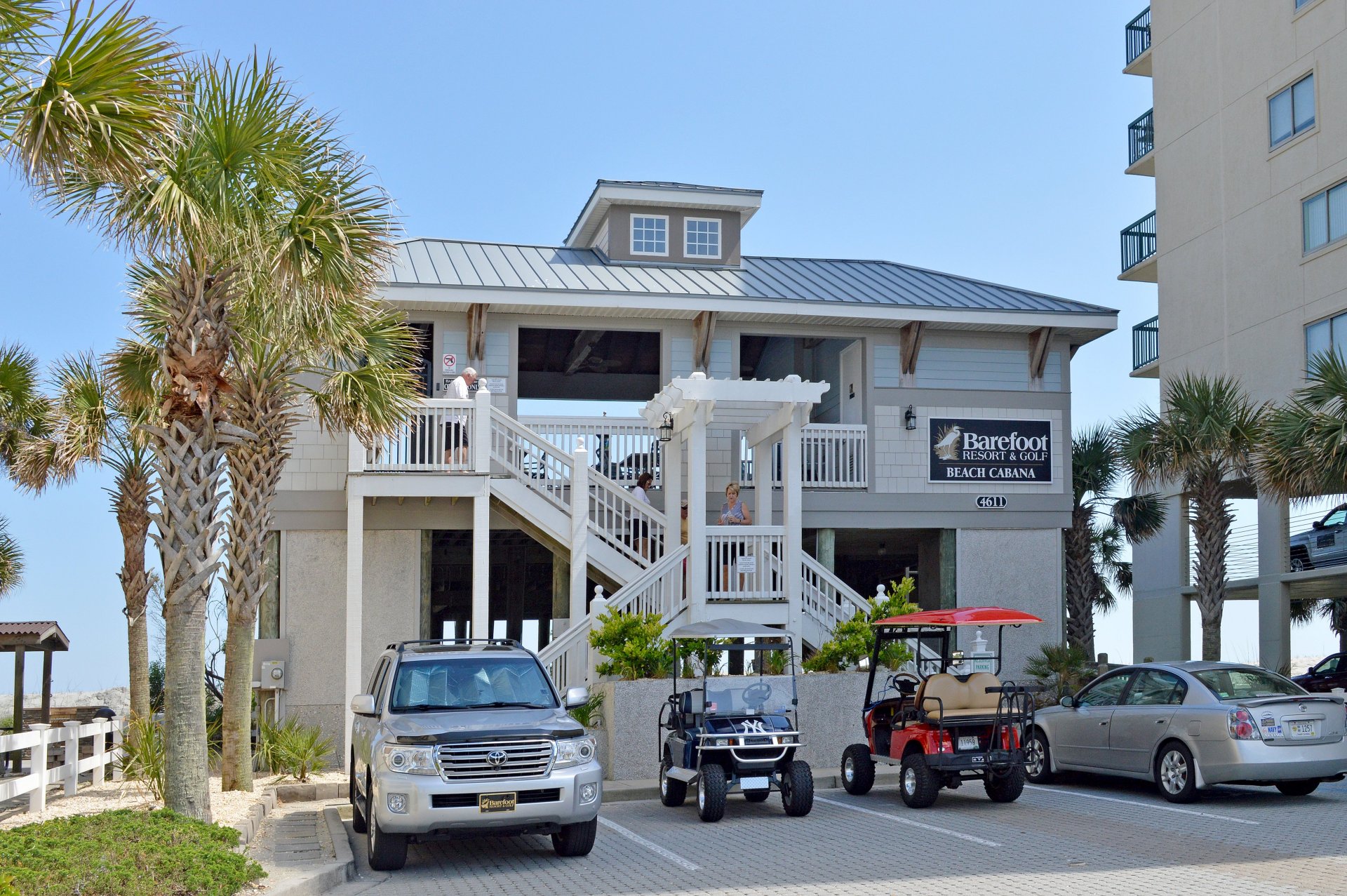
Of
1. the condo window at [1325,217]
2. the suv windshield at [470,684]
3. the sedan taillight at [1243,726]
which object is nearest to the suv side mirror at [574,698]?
the suv windshield at [470,684]

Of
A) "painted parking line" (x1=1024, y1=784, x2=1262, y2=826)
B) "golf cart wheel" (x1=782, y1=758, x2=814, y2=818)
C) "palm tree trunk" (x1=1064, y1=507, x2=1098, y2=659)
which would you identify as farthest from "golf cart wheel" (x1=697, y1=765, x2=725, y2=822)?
"palm tree trunk" (x1=1064, y1=507, x2=1098, y2=659)

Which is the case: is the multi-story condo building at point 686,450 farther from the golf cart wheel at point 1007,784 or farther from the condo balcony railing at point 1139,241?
the condo balcony railing at point 1139,241

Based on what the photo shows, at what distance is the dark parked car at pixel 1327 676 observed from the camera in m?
28.0

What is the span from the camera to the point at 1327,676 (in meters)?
28.5

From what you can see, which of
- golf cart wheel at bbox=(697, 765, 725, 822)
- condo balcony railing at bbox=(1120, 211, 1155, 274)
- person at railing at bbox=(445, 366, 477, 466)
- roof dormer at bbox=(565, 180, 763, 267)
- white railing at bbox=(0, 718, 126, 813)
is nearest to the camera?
golf cart wheel at bbox=(697, 765, 725, 822)

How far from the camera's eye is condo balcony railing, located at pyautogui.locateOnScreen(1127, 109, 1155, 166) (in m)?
39.1

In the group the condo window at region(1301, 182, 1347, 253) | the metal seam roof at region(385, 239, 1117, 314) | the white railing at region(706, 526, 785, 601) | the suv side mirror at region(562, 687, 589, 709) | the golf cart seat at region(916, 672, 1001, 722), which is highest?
the condo window at region(1301, 182, 1347, 253)

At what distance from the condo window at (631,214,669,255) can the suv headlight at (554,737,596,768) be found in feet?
46.5

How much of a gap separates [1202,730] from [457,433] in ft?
35.1

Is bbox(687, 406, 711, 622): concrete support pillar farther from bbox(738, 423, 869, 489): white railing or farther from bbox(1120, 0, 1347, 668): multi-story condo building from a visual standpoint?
bbox(1120, 0, 1347, 668): multi-story condo building

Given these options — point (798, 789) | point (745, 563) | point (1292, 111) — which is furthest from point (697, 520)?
point (1292, 111)

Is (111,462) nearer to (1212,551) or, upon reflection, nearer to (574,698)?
(574,698)

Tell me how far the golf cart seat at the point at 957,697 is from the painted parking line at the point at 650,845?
332cm

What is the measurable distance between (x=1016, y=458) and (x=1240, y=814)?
417 inches
